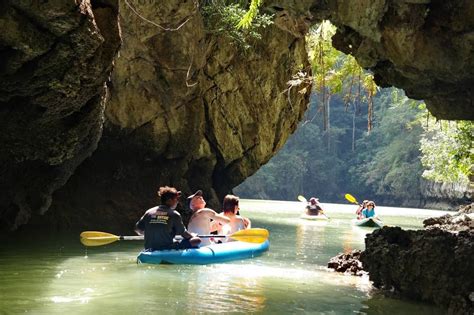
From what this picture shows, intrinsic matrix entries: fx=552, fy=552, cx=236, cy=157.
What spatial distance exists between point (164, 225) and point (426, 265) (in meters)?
3.95

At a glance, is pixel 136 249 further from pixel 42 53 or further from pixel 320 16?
pixel 320 16

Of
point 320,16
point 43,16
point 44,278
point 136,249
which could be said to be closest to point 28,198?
point 136,249

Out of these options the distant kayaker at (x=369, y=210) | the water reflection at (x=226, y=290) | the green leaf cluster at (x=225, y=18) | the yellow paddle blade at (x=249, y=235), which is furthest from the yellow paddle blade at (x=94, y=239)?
the distant kayaker at (x=369, y=210)

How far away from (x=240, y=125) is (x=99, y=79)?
10057 millimetres

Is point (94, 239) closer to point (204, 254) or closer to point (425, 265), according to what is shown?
point (204, 254)

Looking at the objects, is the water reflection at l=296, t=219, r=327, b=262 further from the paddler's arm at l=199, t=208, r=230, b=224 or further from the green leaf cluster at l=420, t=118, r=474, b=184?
the green leaf cluster at l=420, t=118, r=474, b=184

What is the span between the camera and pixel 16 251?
10.2m

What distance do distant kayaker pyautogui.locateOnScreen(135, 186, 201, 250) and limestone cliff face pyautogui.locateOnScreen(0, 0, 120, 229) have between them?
75.1 inches

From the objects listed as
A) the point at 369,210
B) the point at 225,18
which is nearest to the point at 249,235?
the point at 225,18

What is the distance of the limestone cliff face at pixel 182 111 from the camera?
46.2ft

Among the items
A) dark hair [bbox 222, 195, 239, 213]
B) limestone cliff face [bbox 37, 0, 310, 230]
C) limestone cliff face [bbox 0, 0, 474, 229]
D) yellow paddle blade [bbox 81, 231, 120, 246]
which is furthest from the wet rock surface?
limestone cliff face [bbox 37, 0, 310, 230]

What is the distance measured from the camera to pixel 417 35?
302 inches

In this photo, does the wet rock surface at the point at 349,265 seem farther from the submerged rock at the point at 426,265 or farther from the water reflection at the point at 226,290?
the water reflection at the point at 226,290

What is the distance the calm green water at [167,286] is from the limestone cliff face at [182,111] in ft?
14.4
